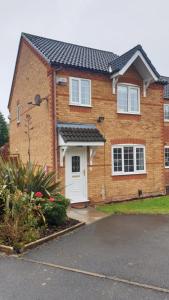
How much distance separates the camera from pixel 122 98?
13.4 m

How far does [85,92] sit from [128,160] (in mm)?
4012

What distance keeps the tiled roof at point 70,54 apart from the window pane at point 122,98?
4.12 ft

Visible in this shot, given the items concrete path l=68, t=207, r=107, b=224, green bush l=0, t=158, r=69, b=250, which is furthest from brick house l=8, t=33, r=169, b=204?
green bush l=0, t=158, r=69, b=250

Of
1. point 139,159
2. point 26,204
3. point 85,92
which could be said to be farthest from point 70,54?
point 26,204

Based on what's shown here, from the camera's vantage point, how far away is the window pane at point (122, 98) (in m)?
13.3

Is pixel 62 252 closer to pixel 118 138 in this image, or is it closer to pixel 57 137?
pixel 57 137

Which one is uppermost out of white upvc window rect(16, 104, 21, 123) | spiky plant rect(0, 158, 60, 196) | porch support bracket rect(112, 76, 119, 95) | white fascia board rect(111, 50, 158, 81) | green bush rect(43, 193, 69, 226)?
white fascia board rect(111, 50, 158, 81)

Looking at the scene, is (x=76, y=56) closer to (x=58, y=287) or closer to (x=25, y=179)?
(x=25, y=179)

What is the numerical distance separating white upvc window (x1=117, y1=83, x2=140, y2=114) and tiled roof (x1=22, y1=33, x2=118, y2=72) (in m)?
1.34

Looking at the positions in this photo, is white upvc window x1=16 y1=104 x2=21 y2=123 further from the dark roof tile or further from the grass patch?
the grass patch

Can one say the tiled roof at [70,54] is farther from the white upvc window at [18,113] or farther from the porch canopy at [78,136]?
the white upvc window at [18,113]

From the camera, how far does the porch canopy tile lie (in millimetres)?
10977

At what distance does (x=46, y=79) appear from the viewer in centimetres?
1202

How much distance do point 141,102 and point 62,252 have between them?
9.83 m
